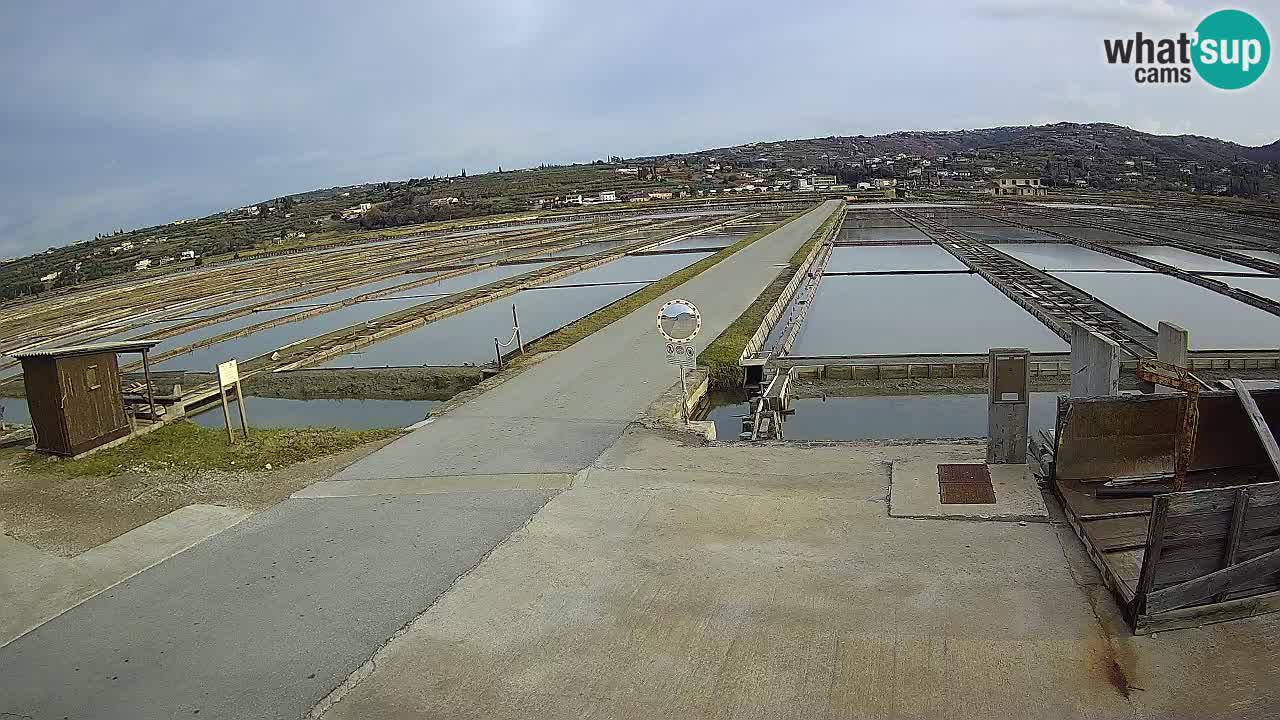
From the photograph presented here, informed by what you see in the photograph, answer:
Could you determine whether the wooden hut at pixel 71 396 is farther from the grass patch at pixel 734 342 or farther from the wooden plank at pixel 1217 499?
the wooden plank at pixel 1217 499

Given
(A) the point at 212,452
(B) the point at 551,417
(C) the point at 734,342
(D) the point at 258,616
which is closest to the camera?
(D) the point at 258,616

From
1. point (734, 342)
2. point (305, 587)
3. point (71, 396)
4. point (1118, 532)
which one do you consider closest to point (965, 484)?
point (1118, 532)

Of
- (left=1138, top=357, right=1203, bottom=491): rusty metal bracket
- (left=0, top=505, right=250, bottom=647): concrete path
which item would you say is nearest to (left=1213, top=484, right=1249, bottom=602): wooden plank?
(left=1138, top=357, right=1203, bottom=491): rusty metal bracket

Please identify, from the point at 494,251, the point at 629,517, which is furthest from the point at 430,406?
the point at 494,251

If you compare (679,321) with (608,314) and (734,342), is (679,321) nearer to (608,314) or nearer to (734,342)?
(734,342)

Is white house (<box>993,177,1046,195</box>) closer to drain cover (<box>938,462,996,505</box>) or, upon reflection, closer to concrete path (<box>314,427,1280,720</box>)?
drain cover (<box>938,462,996,505</box>)
